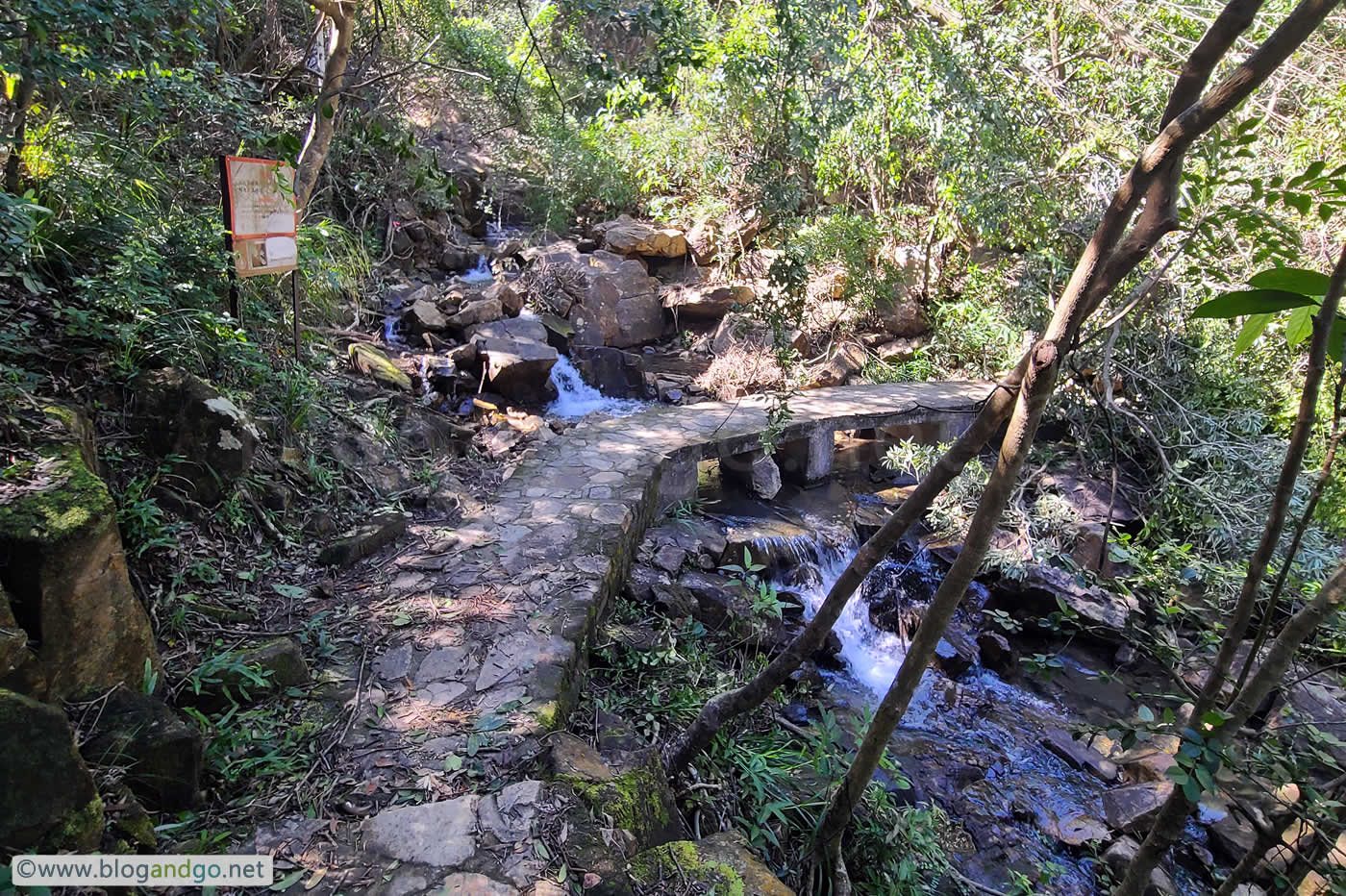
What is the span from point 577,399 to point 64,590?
20.2 ft

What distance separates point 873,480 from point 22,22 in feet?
22.2

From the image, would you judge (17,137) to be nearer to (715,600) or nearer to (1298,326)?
(715,600)

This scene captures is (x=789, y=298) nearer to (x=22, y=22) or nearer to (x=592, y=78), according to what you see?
(x=592, y=78)

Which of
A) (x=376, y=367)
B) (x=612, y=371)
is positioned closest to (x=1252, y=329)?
(x=376, y=367)

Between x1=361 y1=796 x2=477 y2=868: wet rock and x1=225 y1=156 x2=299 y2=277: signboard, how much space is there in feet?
10.3

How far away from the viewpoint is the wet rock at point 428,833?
2.07 m

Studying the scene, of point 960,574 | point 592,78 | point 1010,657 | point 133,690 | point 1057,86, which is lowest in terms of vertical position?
point 1010,657

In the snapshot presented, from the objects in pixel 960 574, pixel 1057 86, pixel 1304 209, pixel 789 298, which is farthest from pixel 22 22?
pixel 1057 86

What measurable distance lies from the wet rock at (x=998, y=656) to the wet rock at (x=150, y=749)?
4.82m

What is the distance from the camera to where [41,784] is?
1.68 meters

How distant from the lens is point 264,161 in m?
4.03

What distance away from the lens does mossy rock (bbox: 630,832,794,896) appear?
222cm

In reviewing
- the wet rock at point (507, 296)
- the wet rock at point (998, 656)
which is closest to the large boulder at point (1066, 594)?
the wet rock at point (998, 656)

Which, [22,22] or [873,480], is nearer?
[22,22]
